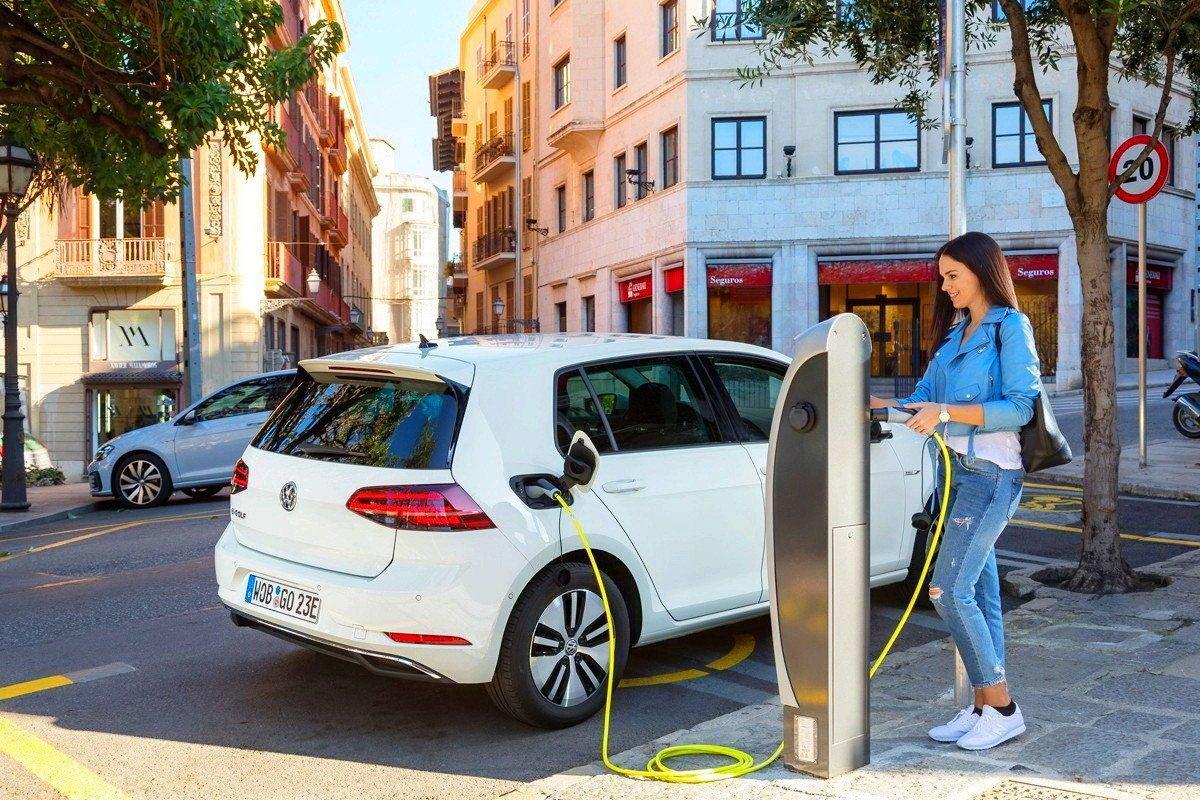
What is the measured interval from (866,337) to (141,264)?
28299 mm

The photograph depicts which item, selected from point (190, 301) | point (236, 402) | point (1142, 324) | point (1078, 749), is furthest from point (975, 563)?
point (190, 301)

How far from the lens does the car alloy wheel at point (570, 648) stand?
186 inches

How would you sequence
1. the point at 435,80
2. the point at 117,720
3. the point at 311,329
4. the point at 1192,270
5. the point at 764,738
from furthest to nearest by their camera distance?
the point at 435,80 < the point at 311,329 < the point at 1192,270 < the point at 117,720 < the point at 764,738

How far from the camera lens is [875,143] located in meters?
A: 29.0

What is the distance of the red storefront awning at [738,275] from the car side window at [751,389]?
78.7 ft

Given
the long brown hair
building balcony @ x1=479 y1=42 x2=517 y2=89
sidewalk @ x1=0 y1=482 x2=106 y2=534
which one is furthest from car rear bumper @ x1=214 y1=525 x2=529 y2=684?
building balcony @ x1=479 y1=42 x2=517 y2=89

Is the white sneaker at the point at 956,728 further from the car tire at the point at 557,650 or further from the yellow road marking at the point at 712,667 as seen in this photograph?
the yellow road marking at the point at 712,667

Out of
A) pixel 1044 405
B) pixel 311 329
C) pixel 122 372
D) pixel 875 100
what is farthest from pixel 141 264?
pixel 1044 405

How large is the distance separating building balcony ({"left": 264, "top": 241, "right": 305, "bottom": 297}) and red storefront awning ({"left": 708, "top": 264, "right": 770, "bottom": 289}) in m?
11.4

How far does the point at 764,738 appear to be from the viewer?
4422 millimetres

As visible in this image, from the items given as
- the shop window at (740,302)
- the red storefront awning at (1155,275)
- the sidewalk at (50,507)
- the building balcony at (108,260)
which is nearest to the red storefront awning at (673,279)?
the shop window at (740,302)

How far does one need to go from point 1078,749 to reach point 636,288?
2953 centimetres

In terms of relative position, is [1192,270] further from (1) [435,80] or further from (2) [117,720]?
(1) [435,80]

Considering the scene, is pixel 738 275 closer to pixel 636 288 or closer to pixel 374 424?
pixel 636 288
